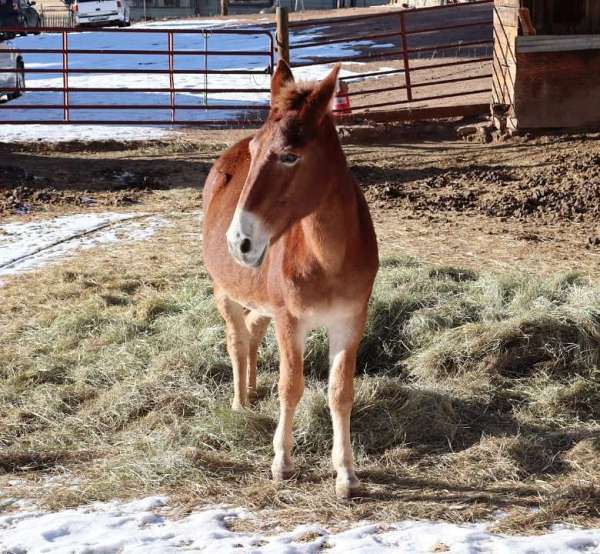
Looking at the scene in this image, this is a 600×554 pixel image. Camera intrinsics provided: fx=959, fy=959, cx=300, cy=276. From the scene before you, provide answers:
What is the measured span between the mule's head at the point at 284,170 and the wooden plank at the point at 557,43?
9017mm

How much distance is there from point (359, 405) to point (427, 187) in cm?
573

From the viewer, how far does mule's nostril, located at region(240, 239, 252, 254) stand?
3504 millimetres

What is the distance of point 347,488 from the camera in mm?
4094

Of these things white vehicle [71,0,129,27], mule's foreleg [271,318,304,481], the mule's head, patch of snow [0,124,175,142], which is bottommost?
mule's foreleg [271,318,304,481]

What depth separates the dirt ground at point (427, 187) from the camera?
8.02m

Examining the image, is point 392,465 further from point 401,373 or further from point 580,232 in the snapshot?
point 580,232

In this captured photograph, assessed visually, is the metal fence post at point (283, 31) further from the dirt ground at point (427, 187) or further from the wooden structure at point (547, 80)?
the wooden structure at point (547, 80)

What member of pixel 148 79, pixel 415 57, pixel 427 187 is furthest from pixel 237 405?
pixel 415 57

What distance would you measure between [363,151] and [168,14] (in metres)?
35.7

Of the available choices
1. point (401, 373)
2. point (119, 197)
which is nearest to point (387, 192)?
point (119, 197)

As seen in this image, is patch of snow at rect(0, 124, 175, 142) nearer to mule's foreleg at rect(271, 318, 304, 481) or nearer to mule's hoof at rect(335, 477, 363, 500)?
mule's foreleg at rect(271, 318, 304, 481)

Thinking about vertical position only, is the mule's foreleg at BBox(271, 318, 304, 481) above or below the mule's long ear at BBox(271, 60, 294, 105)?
below

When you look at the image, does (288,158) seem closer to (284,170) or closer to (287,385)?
(284,170)

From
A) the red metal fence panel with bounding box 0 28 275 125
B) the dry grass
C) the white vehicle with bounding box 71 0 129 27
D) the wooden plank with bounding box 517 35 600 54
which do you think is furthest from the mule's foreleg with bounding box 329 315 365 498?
the white vehicle with bounding box 71 0 129 27
